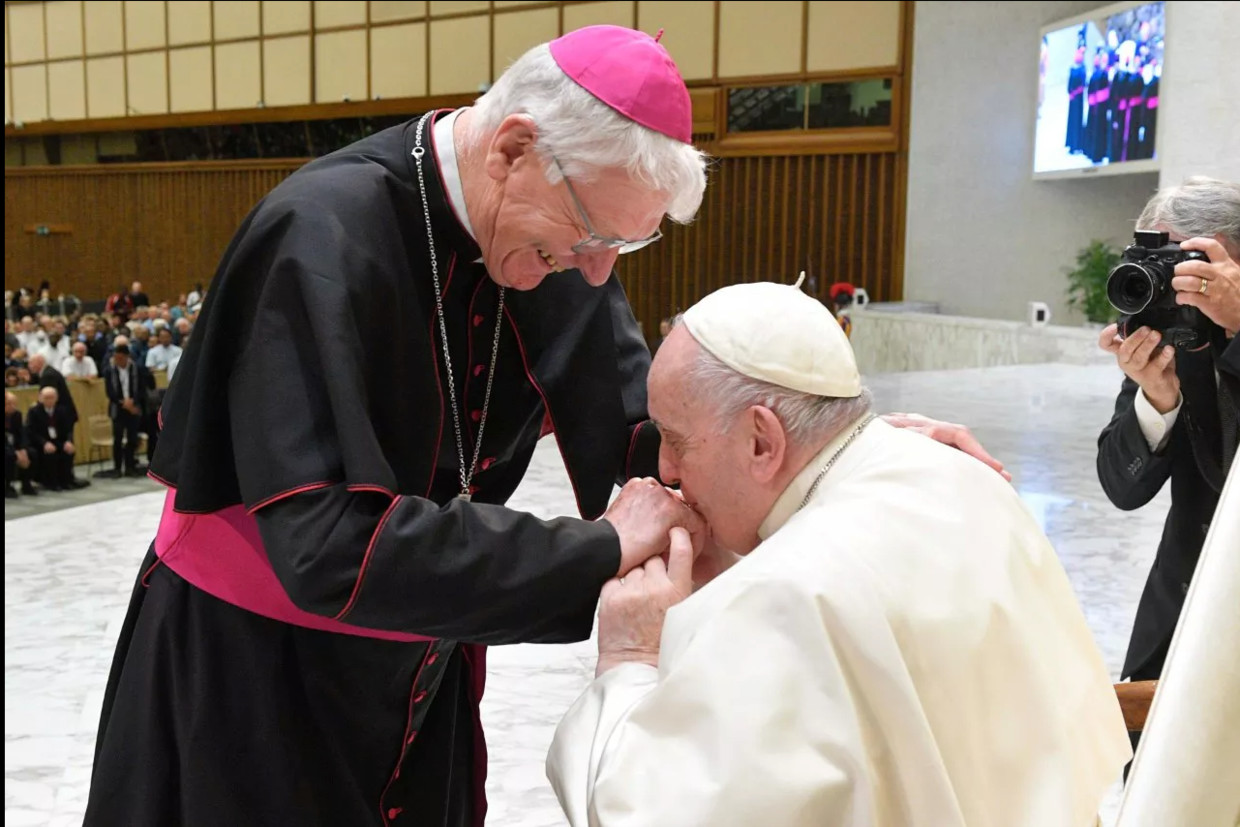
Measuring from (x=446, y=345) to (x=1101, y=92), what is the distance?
41.2 ft

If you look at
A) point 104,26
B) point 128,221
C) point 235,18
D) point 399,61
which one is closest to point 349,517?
point 399,61

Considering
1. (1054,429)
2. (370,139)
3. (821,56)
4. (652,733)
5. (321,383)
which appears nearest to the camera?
(652,733)

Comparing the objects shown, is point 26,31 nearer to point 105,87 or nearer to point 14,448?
point 105,87

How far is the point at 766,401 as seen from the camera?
1.50 m

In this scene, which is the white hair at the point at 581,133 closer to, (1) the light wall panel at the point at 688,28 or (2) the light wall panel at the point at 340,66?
(1) the light wall panel at the point at 688,28

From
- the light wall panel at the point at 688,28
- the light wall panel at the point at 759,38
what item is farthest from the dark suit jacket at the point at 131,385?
the light wall panel at the point at 759,38

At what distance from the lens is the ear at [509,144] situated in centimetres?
155

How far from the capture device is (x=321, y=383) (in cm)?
144

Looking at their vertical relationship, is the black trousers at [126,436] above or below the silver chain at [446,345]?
below

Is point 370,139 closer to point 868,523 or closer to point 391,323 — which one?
point 391,323

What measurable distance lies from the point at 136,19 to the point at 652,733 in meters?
22.4

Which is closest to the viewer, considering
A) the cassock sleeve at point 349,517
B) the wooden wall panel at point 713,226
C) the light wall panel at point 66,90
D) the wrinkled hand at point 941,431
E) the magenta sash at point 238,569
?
the cassock sleeve at point 349,517

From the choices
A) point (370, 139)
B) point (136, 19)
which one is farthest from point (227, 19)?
point (370, 139)

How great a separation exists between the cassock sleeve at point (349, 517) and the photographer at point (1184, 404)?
1.49 meters
